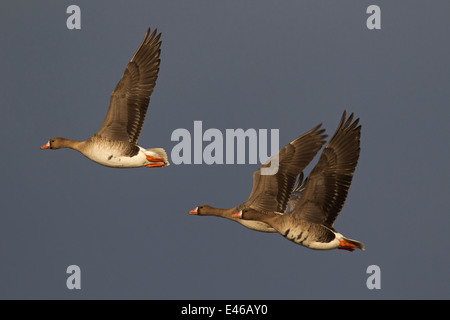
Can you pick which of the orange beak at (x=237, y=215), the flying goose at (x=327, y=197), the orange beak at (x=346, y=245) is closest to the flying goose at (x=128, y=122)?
the orange beak at (x=237, y=215)

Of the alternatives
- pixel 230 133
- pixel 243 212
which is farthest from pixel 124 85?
pixel 243 212

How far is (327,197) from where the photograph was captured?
15.3m

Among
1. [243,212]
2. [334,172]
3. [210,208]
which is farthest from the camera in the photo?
[210,208]

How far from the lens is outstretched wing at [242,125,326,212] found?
55.7 feet

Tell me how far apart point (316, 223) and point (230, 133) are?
2.48m

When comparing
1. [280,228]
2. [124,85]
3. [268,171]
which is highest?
[124,85]

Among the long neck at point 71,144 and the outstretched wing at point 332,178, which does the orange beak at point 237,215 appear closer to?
the outstretched wing at point 332,178

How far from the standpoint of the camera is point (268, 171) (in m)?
17.0

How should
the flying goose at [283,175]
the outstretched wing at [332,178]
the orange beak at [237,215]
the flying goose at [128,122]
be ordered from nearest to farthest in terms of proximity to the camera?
the outstretched wing at [332,178] < the orange beak at [237,215] < the flying goose at [128,122] < the flying goose at [283,175]

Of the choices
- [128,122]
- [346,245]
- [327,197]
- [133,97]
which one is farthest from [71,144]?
[346,245]

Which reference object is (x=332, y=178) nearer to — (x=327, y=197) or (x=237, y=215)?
(x=327, y=197)

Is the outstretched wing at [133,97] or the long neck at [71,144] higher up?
the outstretched wing at [133,97]

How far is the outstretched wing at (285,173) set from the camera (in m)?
17.0

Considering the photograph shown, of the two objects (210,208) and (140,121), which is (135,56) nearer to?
(140,121)
